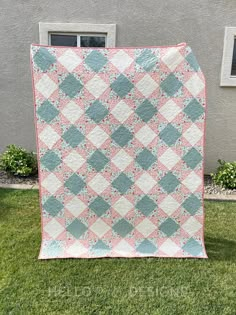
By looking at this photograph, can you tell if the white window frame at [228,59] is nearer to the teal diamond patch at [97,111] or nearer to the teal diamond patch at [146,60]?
the teal diamond patch at [146,60]

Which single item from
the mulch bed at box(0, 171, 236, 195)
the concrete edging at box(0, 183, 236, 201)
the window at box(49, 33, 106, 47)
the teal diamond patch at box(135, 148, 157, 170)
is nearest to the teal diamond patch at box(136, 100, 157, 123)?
the teal diamond patch at box(135, 148, 157, 170)

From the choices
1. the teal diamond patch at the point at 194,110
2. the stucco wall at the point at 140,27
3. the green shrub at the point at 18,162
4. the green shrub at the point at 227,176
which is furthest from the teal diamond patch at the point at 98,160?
the stucco wall at the point at 140,27

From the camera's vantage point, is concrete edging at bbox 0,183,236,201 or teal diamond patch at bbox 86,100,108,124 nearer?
teal diamond patch at bbox 86,100,108,124

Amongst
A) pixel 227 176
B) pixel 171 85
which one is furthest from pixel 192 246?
pixel 227 176

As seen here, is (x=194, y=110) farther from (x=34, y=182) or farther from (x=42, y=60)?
(x=34, y=182)

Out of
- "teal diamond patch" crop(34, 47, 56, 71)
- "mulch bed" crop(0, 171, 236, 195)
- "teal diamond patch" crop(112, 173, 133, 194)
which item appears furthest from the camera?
"mulch bed" crop(0, 171, 236, 195)

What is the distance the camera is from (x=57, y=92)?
2.87m

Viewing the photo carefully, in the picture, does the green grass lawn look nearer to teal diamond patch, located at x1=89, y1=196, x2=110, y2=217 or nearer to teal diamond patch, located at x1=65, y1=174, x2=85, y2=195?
teal diamond patch, located at x1=89, y1=196, x2=110, y2=217

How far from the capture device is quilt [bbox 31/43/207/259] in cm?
286

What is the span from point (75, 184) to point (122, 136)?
0.64 m

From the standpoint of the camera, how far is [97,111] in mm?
2910

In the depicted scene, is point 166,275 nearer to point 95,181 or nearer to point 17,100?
point 95,181

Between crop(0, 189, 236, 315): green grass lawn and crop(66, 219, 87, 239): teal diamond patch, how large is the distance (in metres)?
0.25

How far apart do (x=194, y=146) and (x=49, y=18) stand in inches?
141
